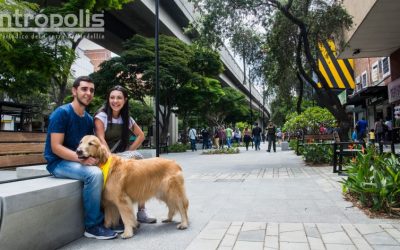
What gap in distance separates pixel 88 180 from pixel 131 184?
18.2 inches

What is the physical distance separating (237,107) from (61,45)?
36.9 m

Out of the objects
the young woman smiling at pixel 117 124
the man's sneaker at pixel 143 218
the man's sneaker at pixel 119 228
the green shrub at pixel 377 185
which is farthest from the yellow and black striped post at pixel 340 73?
the man's sneaker at pixel 119 228

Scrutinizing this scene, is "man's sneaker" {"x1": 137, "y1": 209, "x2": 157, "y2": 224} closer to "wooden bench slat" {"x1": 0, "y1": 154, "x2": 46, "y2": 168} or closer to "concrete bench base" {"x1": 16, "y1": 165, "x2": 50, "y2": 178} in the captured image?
"concrete bench base" {"x1": 16, "y1": 165, "x2": 50, "y2": 178}

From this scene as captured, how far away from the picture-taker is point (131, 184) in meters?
4.16

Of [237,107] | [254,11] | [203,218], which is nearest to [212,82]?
[254,11]

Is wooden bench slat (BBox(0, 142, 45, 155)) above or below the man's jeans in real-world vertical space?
above

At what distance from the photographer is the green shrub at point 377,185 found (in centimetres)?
496

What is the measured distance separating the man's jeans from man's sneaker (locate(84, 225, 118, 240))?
66 millimetres

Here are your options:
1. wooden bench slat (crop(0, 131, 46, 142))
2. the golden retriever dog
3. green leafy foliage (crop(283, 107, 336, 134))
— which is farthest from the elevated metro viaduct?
the golden retriever dog

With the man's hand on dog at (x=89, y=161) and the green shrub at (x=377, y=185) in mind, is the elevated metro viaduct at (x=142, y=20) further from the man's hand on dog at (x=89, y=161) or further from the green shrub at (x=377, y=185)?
the man's hand on dog at (x=89, y=161)

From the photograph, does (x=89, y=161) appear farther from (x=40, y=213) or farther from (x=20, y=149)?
(x=20, y=149)

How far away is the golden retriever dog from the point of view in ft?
13.4

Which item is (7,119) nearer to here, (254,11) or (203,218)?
(254,11)

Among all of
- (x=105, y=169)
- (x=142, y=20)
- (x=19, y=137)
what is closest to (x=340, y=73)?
(x=142, y=20)
